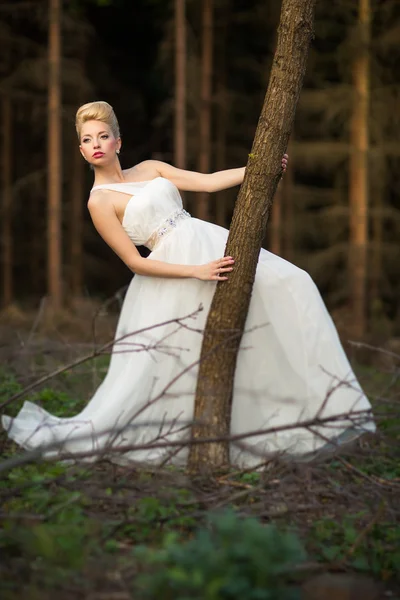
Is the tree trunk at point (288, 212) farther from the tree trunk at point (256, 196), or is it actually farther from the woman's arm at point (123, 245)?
the tree trunk at point (256, 196)

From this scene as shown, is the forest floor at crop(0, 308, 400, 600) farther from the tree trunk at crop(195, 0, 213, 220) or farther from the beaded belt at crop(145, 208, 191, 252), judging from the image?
the tree trunk at crop(195, 0, 213, 220)

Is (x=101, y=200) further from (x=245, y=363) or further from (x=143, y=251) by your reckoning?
(x=143, y=251)

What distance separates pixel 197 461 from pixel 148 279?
3.96 ft

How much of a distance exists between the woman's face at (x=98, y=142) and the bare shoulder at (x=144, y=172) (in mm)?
198

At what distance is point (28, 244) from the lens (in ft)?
84.1

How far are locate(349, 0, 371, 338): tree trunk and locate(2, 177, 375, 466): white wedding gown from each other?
9772 mm

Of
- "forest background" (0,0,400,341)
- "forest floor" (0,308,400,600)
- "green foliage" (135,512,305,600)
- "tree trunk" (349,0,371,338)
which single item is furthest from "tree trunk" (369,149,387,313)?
"green foliage" (135,512,305,600)

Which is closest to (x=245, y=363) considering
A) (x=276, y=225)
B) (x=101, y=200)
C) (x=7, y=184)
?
(x=101, y=200)

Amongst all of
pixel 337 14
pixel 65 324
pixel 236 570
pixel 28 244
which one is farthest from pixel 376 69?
pixel 236 570

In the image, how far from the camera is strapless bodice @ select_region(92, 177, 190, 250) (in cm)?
553

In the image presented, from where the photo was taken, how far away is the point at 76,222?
71.1ft

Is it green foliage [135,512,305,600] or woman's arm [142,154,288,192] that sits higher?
woman's arm [142,154,288,192]

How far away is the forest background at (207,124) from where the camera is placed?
15.9m

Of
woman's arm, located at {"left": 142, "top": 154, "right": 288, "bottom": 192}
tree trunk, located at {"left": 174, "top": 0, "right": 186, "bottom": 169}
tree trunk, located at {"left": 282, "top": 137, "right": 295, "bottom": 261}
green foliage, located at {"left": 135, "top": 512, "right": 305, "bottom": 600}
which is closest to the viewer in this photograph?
green foliage, located at {"left": 135, "top": 512, "right": 305, "bottom": 600}
